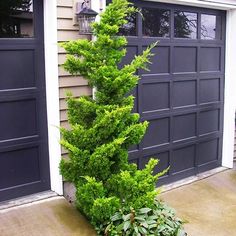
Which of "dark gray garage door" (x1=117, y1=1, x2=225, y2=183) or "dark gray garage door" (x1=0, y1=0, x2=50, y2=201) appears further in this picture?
"dark gray garage door" (x1=117, y1=1, x2=225, y2=183)

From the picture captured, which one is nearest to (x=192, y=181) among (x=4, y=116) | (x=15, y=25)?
(x=4, y=116)

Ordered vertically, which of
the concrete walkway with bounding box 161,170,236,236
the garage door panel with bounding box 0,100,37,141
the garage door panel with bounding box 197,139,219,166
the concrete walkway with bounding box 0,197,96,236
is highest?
the garage door panel with bounding box 0,100,37,141

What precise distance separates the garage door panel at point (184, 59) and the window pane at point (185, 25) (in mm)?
181

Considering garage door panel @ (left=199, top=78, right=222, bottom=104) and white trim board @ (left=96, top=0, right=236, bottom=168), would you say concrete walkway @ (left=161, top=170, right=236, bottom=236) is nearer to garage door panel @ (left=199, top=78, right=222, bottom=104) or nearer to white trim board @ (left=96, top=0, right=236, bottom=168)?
white trim board @ (left=96, top=0, right=236, bottom=168)

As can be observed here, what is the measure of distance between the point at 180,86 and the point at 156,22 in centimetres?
90

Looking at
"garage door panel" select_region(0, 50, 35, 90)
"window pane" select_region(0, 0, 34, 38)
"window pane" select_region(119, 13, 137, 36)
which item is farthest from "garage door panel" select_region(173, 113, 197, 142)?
"window pane" select_region(0, 0, 34, 38)

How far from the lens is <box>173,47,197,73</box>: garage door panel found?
16.1 feet

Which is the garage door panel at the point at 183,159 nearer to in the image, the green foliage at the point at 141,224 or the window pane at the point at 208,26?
the window pane at the point at 208,26

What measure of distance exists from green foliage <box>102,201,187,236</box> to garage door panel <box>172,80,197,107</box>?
195 centimetres

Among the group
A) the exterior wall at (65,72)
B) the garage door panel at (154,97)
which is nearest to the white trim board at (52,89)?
the exterior wall at (65,72)

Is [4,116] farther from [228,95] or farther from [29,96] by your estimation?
[228,95]

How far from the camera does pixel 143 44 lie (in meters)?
4.52

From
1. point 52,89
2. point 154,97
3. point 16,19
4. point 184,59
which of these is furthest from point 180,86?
point 16,19

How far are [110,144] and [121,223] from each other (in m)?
0.69
